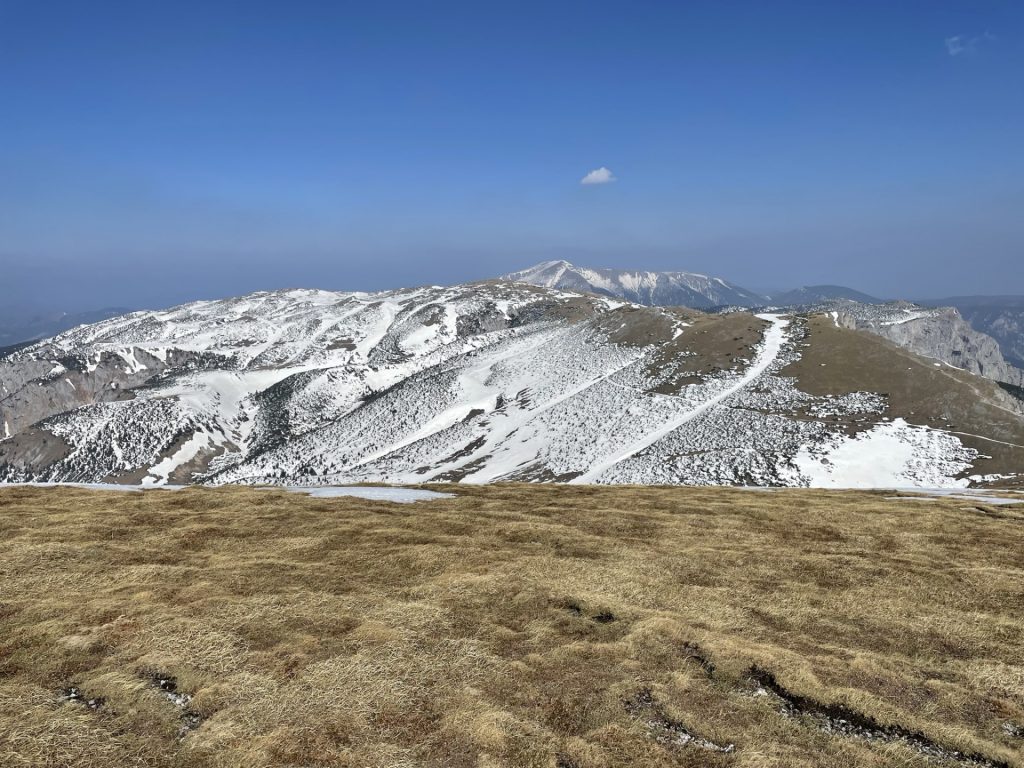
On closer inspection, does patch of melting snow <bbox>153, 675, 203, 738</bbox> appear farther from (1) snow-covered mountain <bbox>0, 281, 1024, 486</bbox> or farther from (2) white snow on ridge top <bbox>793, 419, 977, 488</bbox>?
(2) white snow on ridge top <bbox>793, 419, 977, 488</bbox>

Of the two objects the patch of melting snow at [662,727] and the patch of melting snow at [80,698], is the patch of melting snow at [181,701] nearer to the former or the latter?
the patch of melting snow at [80,698]

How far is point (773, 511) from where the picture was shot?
2766 centimetres

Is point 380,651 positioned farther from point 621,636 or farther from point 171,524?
point 171,524

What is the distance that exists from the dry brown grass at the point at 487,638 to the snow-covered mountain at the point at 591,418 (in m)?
47.1

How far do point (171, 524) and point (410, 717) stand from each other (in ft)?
59.6

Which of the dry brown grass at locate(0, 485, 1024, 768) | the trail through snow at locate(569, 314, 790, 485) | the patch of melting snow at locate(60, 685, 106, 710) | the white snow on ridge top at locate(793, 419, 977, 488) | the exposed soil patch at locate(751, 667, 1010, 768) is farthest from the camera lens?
the trail through snow at locate(569, 314, 790, 485)

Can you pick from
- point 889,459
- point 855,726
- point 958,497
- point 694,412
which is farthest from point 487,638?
point 694,412

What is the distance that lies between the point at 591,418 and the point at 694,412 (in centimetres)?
1718

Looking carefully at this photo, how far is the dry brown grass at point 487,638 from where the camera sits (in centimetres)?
886

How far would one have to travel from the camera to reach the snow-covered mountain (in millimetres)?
66562

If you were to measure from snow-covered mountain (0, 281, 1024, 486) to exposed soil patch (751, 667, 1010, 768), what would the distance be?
5537 centimetres

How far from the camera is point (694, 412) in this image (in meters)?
85.7

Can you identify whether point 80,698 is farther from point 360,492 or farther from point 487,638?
point 360,492

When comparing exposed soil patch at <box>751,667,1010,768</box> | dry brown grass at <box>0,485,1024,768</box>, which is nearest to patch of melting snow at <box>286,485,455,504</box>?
dry brown grass at <box>0,485,1024,768</box>
